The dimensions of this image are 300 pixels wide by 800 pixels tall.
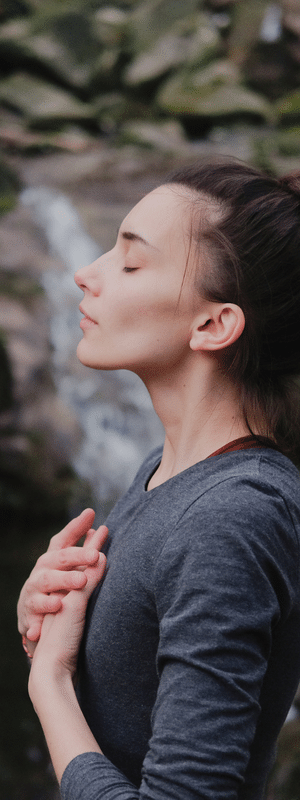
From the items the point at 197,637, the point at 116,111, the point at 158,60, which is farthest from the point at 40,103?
the point at 197,637

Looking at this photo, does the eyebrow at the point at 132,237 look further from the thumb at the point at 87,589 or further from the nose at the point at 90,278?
the thumb at the point at 87,589

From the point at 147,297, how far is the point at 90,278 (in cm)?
16

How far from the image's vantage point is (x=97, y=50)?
15125mm

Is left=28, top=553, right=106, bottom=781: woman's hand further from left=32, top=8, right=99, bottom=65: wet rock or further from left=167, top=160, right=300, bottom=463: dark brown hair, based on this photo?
left=32, top=8, right=99, bottom=65: wet rock

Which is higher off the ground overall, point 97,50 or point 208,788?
point 97,50

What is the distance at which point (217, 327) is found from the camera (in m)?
1.28

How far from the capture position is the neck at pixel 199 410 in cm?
131

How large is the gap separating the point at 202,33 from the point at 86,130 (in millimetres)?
3765

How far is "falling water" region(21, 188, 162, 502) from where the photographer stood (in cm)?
569

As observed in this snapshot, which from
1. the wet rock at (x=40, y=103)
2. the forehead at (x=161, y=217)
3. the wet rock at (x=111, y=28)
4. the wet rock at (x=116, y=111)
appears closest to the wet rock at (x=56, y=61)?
the wet rock at (x=40, y=103)

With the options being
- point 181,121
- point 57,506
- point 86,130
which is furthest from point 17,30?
point 57,506

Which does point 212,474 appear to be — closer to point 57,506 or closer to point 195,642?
point 195,642

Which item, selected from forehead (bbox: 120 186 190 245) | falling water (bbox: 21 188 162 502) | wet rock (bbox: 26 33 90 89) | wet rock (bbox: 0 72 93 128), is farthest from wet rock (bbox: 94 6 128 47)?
forehead (bbox: 120 186 190 245)

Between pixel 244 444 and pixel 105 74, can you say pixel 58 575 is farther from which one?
pixel 105 74
